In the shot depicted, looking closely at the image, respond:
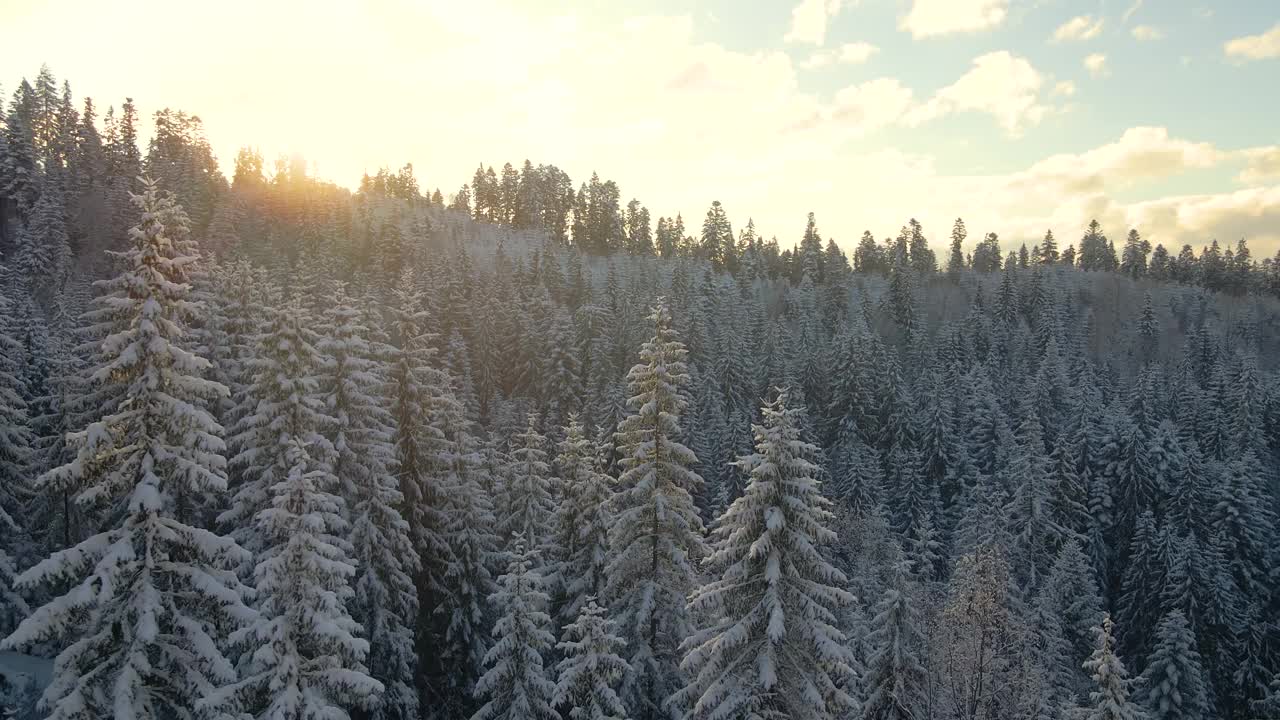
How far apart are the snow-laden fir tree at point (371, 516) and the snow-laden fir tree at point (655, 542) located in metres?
7.67

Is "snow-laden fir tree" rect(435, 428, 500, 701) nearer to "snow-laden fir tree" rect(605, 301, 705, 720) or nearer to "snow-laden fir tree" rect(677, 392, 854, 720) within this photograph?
"snow-laden fir tree" rect(605, 301, 705, 720)

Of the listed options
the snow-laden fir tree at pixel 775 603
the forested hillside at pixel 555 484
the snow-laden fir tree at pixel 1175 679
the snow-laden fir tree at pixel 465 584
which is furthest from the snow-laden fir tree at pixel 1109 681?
the snow-laden fir tree at pixel 1175 679

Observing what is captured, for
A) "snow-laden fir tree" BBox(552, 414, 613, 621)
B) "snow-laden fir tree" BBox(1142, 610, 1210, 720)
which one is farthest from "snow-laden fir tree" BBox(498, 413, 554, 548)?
"snow-laden fir tree" BBox(1142, 610, 1210, 720)

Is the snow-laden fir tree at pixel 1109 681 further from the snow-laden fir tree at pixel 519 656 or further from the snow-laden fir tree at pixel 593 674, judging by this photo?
the snow-laden fir tree at pixel 519 656

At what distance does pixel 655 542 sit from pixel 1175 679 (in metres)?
36.4

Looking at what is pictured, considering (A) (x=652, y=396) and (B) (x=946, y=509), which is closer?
(A) (x=652, y=396)

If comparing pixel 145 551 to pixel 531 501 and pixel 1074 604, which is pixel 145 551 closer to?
pixel 531 501

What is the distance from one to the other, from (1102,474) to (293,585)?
70170mm

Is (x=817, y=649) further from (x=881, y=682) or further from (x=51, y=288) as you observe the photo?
(x=51, y=288)

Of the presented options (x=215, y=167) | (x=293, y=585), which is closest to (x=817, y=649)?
(x=293, y=585)

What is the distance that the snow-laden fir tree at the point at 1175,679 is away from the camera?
1519 inches

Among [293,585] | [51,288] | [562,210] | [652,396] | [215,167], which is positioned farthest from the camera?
[562,210]

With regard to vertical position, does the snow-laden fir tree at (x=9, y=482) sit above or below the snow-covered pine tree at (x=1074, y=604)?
above

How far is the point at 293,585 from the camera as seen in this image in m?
14.4
